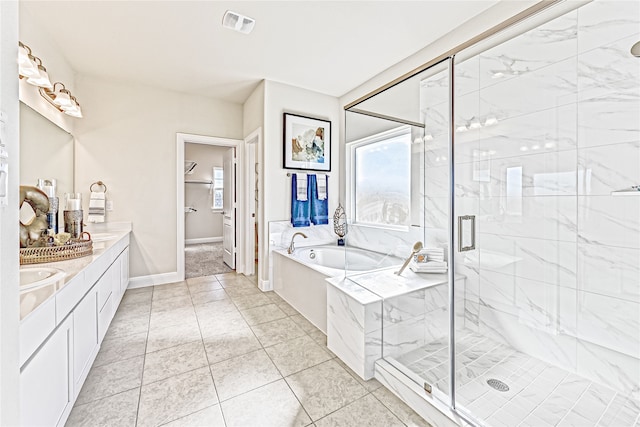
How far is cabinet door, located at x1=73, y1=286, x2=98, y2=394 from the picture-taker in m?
1.43

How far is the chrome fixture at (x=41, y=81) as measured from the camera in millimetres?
1955

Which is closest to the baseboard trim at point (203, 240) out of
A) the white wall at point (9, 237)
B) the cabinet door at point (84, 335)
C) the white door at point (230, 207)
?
the white door at point (230, 207)

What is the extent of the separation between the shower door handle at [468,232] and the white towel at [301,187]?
6.77 ft

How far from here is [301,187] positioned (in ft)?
11.5

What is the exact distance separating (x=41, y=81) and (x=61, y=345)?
216cm

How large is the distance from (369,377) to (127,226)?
11.1ft

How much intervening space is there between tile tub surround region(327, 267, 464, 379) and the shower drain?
0.36 metres

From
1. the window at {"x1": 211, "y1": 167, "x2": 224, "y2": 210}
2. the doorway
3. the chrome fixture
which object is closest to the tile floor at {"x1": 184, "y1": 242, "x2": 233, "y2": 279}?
the doorway

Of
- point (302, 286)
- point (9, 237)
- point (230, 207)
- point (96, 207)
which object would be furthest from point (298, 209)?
point (9, 237)

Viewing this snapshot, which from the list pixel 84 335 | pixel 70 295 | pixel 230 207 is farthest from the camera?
pixel 230 207

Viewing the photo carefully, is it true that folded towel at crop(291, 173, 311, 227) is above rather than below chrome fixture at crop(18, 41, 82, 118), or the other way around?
below

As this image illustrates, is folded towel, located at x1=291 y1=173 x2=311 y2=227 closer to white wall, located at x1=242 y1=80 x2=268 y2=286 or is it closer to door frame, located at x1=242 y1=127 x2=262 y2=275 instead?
white wall, located at x1=242 y1=80 x2=268 y2=286

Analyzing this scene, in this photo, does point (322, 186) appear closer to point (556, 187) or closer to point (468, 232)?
point (468, 232)

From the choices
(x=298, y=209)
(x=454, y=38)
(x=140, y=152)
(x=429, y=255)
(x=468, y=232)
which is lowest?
(x=429, y=255)
